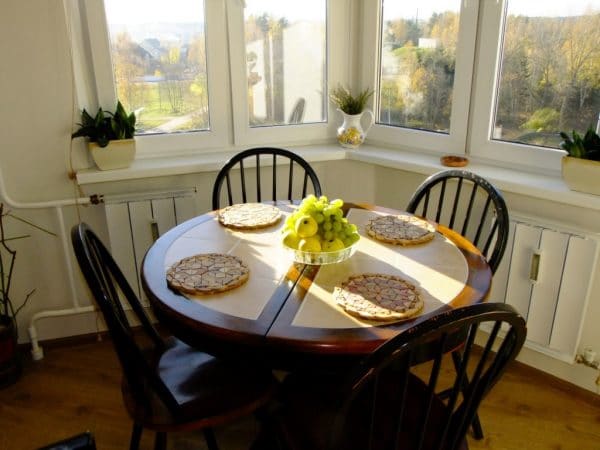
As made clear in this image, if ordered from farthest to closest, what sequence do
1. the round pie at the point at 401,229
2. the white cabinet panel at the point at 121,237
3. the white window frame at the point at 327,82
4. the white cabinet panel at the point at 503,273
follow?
the white window frame at the point at 327,82, the white cabinet panel at the point at 121,237, the white cabinet panel at the point at 503,273, the round pie at the point at 401,229

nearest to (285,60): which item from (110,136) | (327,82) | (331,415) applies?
(327,82)

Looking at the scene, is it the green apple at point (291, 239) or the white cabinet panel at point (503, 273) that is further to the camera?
the white cabinet panel at point (503, 273)

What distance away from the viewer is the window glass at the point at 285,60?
2.52 meters

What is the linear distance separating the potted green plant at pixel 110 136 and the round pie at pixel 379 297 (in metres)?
1.39

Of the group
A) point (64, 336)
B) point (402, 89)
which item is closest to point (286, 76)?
point (402, 89)

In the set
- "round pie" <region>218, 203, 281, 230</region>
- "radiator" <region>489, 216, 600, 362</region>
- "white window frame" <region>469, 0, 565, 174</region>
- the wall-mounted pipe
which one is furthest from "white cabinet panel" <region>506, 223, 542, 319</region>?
the wall-mounted pipe

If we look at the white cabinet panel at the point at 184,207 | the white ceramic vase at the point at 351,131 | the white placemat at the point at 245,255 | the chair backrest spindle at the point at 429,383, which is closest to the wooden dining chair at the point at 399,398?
the chair backrest spindle at the point at 429,383

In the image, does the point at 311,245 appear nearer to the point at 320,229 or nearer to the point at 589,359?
the point at 320,229

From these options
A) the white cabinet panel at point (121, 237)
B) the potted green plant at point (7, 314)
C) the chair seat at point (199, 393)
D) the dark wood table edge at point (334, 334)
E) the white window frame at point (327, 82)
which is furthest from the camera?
the white window frame at point (327, 82)

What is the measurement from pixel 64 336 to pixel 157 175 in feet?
3.13

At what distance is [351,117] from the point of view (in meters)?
2.62

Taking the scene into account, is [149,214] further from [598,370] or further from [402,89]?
[598,370]

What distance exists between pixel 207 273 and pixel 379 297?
1.64 feet

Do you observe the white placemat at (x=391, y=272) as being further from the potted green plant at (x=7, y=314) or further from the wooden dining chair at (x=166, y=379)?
the potted green plant at (x=7, y=314)
